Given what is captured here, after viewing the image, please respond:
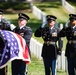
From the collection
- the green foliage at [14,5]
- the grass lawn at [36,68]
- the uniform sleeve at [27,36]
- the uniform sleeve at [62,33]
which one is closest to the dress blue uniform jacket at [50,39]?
the uniform sleeve at [62,33]

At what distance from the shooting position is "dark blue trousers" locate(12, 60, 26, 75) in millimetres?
10305

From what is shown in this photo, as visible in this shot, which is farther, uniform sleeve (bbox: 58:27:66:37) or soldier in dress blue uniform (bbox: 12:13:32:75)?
uniform sleeve (bbox: 58:27:66:37)

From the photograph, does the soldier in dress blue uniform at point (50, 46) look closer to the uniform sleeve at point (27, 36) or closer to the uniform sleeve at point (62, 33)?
the uniform sleeve at point (62, 33)

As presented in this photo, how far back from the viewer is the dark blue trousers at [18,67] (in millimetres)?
10305

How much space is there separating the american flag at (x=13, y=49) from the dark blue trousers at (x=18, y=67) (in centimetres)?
22

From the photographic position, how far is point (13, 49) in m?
9.88

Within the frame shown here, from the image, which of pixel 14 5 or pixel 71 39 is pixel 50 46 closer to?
pixel 71 39

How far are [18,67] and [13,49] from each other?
691 millimetres

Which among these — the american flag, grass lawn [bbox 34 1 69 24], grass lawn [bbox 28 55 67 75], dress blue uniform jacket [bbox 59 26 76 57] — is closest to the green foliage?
grass lawn [bbox 34 1 69 24]

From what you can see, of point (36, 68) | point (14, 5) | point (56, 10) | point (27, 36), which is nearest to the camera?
point (27, 36)

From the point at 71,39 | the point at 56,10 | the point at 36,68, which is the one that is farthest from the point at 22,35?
the point at 56,10

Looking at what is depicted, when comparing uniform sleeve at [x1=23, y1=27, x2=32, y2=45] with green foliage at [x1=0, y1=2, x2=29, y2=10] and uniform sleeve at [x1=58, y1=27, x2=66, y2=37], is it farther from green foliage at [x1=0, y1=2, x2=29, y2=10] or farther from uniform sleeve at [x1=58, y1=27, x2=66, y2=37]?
green foliage at [x1=0, y1=2, x2=29, y2=10]

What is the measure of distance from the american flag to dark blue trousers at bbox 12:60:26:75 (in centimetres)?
22

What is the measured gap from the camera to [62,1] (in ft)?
144
